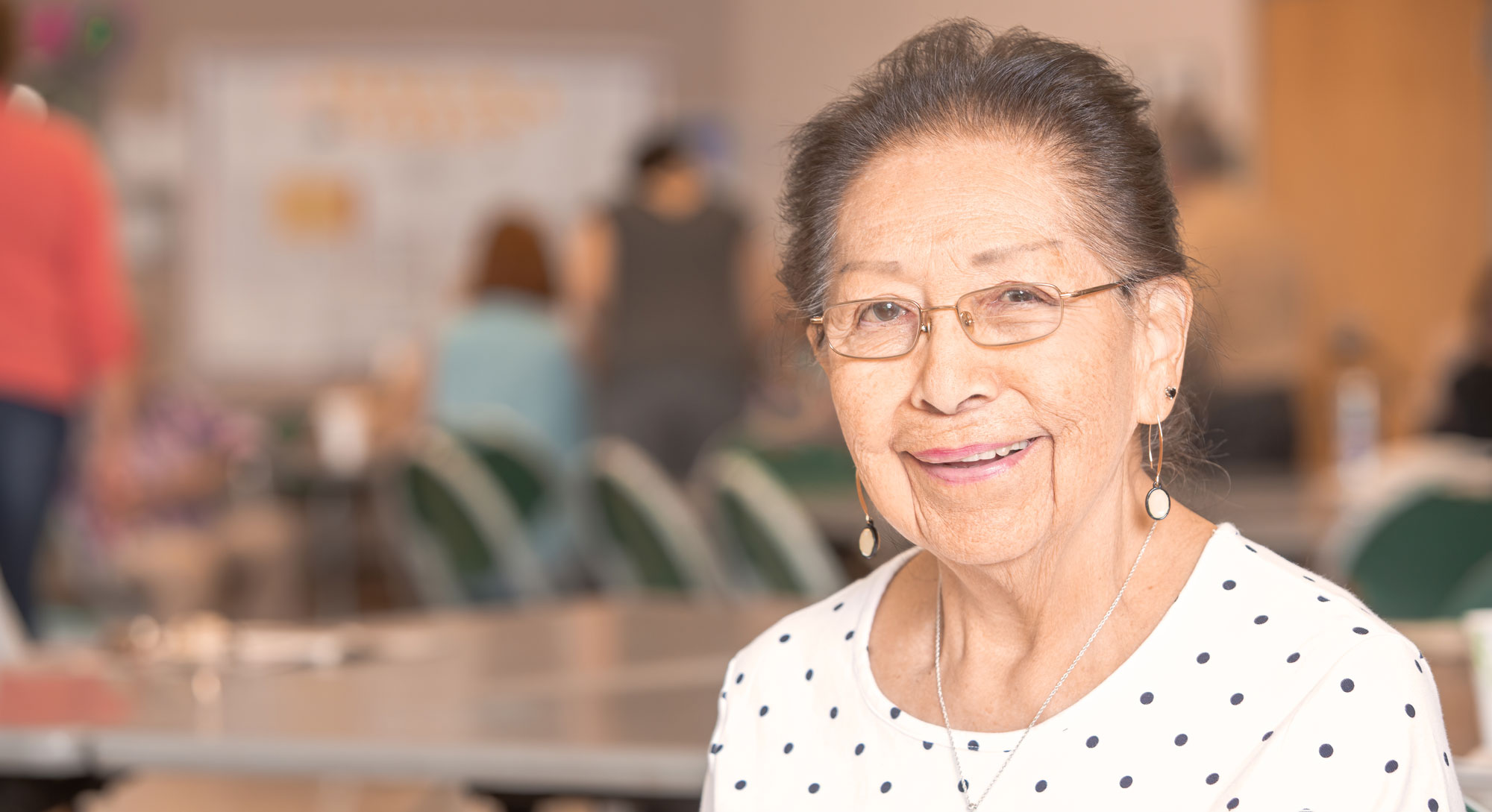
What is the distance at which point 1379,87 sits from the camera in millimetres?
7547

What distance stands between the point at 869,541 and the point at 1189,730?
0.31 metres

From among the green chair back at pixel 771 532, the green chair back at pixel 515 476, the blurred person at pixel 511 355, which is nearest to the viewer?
the green chair back at pixel 771 532

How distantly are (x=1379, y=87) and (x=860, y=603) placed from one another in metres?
7.01

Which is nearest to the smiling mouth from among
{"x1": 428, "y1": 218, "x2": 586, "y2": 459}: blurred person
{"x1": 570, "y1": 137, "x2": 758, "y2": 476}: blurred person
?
{"x1": 570, "y1": 137, "x2": 758, "y2": 476}: blurred person

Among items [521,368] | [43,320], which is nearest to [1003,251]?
[43,320]

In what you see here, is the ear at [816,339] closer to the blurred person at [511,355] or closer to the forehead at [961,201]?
the forehead at [961,201]

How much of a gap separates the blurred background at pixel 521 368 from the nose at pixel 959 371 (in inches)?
8.4

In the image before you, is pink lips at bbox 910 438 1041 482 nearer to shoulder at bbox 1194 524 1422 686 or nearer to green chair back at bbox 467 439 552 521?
shoulder at bbox 1194 524 1422 686

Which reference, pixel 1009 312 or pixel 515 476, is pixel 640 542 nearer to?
pixel 515 476

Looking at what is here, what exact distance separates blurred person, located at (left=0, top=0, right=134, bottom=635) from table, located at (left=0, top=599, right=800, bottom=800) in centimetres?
106

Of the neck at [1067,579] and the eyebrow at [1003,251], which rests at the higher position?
the eyebrow at [1003,251]

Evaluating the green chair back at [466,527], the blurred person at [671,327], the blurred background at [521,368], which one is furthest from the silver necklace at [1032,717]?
the blurred person at [671,327]

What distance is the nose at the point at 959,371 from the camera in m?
1.11

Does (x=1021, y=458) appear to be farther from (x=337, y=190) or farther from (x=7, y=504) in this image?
(x=337, y=190)
